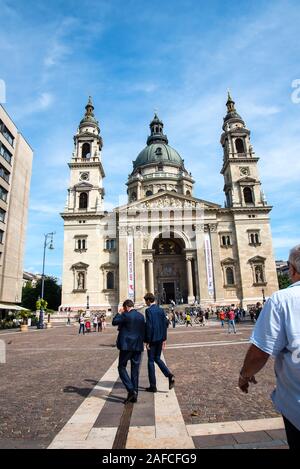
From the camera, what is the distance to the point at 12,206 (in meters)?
40.1

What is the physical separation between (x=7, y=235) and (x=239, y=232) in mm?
32348

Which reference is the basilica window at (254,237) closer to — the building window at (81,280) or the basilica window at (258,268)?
the basilica window at (258,268)

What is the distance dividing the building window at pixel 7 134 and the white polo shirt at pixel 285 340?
1671 inches

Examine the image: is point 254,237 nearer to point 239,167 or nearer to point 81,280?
point 239,167

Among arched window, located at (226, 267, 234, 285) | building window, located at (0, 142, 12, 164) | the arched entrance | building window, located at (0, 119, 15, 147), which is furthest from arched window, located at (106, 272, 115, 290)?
building window, located at (0, 119, 15, 147)

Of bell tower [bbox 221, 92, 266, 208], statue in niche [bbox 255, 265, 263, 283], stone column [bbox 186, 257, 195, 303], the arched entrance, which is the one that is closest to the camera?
stone column [bbox 186, 257, 195, 303]

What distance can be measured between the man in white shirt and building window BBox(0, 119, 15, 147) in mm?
42427

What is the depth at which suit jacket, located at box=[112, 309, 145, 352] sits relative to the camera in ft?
18.4

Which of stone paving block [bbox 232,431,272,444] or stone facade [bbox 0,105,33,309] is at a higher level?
stone facade [bbox 0,105,33,309]

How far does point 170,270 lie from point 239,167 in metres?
20.0

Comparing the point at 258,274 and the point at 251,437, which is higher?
the point at 258,274

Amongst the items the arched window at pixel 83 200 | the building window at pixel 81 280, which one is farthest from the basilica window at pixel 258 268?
the arched window at pixel 83 200

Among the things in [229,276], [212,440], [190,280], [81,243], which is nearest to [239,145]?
[229,276]

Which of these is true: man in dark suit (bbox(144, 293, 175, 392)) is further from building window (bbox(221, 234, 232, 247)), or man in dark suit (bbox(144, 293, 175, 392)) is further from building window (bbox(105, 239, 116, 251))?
building window (bbox(221, 234, 232, 247))
